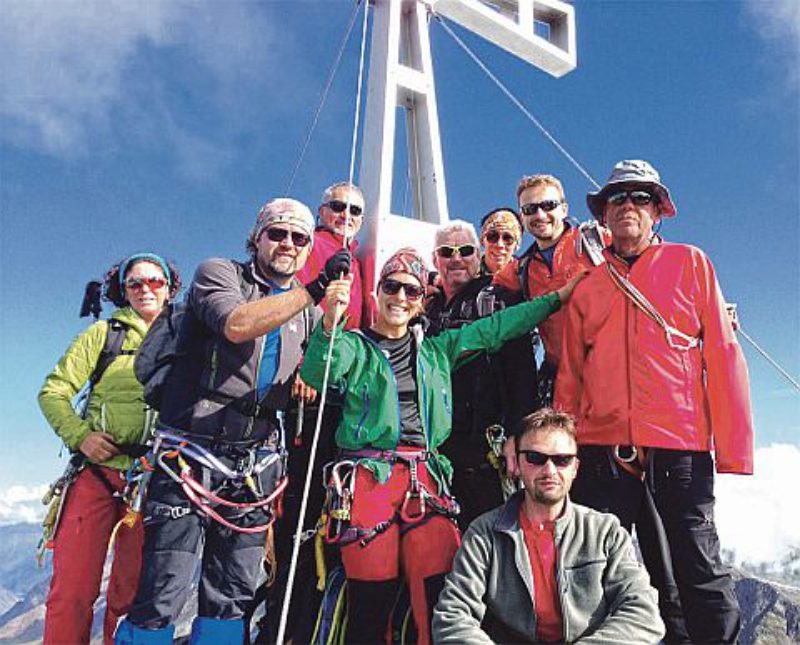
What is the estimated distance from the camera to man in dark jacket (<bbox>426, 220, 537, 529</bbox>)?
4711 mm

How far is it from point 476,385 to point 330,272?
6.10ft

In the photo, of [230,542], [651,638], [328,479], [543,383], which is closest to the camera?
[651,638]

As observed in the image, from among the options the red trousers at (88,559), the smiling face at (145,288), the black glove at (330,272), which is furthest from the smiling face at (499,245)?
the red trousers at (88,559)

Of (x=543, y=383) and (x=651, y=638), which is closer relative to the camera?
(x=651, y=638)

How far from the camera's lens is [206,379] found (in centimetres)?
383

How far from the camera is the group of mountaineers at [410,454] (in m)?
3.41

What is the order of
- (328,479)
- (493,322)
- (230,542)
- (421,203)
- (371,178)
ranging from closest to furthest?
1. (230,542)
2. (328,479)
3. (493,322)
4. (371,178)
5. (421,203)

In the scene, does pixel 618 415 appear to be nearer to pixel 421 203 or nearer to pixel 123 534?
pixel 123 534

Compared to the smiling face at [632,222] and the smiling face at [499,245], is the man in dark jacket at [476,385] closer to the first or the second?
the smiling face at [499,245]

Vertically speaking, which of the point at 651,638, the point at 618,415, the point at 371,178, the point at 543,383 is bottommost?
the point at 651,638

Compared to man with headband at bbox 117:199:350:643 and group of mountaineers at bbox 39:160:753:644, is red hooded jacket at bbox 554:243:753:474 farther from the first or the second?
man with headband at bbox 117:199:350:643

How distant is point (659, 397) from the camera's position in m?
3.87

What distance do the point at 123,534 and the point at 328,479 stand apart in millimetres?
1743

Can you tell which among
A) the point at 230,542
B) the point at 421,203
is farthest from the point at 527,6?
the point at 230,542
